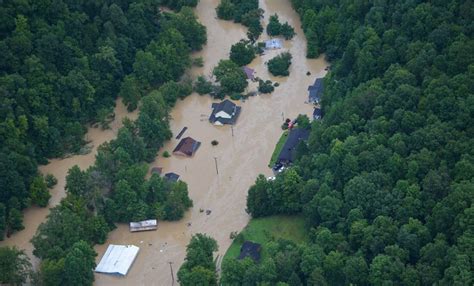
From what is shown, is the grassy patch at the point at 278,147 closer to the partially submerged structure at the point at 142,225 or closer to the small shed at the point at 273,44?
the partially submerged structure at the point at 142,225

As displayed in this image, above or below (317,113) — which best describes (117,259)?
below

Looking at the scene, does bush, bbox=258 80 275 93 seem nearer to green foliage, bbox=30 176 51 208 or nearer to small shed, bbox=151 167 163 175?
small shed, bbox=151 167 163 175

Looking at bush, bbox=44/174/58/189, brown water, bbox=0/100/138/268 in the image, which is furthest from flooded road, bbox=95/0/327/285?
bush, bbox=44/174/58/189

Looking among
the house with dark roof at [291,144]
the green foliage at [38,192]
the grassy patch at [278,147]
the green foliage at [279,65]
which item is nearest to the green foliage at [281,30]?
the green foliage at [279,65]

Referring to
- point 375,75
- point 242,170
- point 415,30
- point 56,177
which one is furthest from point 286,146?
point 56,177

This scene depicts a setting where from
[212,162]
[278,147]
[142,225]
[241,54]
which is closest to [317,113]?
[278,147]

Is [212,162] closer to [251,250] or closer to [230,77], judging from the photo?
[230,77]

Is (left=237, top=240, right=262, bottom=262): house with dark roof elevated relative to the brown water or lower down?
lower down
